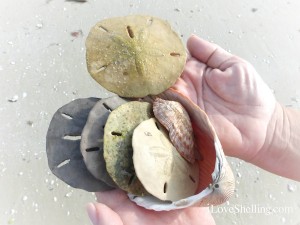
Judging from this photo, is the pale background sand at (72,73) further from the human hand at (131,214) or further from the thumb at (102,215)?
the thumb at (102,215)

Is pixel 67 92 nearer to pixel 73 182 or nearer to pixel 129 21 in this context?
pixel 129 21

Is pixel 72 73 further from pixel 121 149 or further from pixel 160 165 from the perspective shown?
pixel 160 165

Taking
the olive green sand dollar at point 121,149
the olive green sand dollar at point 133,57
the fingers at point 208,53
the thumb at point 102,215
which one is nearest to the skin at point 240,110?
the fingers at point 208,53

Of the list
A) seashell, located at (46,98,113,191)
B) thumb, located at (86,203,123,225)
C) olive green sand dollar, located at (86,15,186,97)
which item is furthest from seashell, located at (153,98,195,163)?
thumb, located at (86,203,123,225)

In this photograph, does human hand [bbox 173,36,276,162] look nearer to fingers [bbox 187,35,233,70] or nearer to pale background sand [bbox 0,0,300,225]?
fingers [bbox 187,35,233,70]

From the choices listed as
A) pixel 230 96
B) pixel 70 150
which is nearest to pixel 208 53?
pixel 230 96

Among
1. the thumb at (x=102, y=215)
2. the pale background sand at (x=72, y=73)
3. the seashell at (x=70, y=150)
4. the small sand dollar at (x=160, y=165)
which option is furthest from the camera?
the pale background sand at (x=72, y=73)
